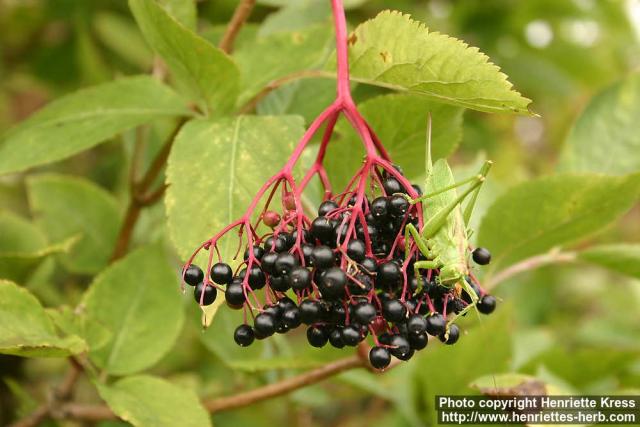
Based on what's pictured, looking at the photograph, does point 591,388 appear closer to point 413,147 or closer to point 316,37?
point 413,147

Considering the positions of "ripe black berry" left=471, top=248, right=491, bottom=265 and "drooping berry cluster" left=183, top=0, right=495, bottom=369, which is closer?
"drooping berry cluster" left=183, top=0, right=495, bottom=369

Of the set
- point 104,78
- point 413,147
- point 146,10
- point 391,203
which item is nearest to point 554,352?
point 413,147

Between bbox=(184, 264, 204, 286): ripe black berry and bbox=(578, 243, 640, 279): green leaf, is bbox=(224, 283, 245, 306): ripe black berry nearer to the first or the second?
bbox=(184, 264, 204, 286): ripe black berry

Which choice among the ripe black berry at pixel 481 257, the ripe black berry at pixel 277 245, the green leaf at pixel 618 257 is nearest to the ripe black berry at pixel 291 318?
the ripe black berry at pixel 277 245

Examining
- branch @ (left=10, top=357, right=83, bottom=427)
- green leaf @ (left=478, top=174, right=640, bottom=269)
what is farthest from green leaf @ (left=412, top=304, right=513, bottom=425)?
branch @ (left=10, top=357, right=83, bottom=427)

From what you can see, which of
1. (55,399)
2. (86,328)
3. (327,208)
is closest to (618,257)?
(327,208)

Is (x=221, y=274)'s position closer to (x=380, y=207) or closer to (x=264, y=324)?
(x=264, y=324)

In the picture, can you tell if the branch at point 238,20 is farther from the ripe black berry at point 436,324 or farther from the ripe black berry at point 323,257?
the ripe black berry at point 436,324
